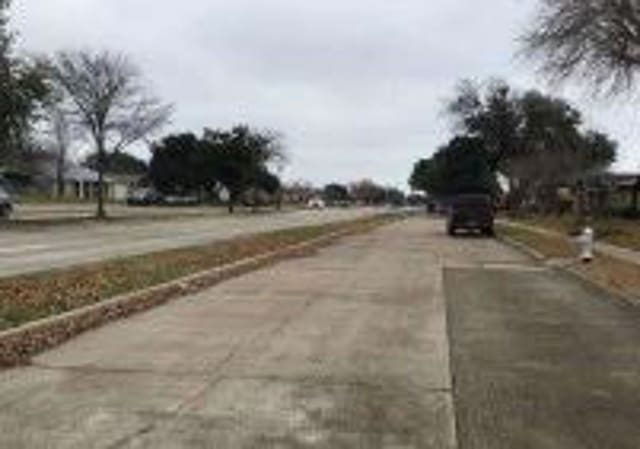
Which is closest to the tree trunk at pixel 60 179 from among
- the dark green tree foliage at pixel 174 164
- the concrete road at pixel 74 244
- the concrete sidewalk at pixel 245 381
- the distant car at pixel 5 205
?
the dark green tree foliage at pixel 174 164

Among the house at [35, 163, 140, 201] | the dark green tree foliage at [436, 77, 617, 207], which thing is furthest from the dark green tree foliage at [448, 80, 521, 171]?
the house at [35, 163, 140, 201]

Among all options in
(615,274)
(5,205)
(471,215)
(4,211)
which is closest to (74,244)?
(615,274)

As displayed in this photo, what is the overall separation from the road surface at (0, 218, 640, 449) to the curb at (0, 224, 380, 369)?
0.28 m

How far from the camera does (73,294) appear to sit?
18297mm

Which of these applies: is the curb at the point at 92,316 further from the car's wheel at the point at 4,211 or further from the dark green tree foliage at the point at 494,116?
the dark green tree foliage at the point at 494,116

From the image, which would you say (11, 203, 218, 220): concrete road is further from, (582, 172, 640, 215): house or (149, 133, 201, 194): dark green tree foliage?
(149, 133, 201, 194): dark green tree foliage

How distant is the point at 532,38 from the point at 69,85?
97.5 ft

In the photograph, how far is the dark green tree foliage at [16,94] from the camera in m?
54.3

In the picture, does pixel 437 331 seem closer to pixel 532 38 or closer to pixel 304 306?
pixel 304 306

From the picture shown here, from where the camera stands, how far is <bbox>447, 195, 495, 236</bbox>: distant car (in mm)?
58719

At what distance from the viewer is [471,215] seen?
58719mm

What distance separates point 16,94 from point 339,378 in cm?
4515

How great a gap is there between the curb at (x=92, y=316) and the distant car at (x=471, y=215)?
32.4 m

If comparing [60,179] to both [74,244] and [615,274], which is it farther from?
[615,274]
